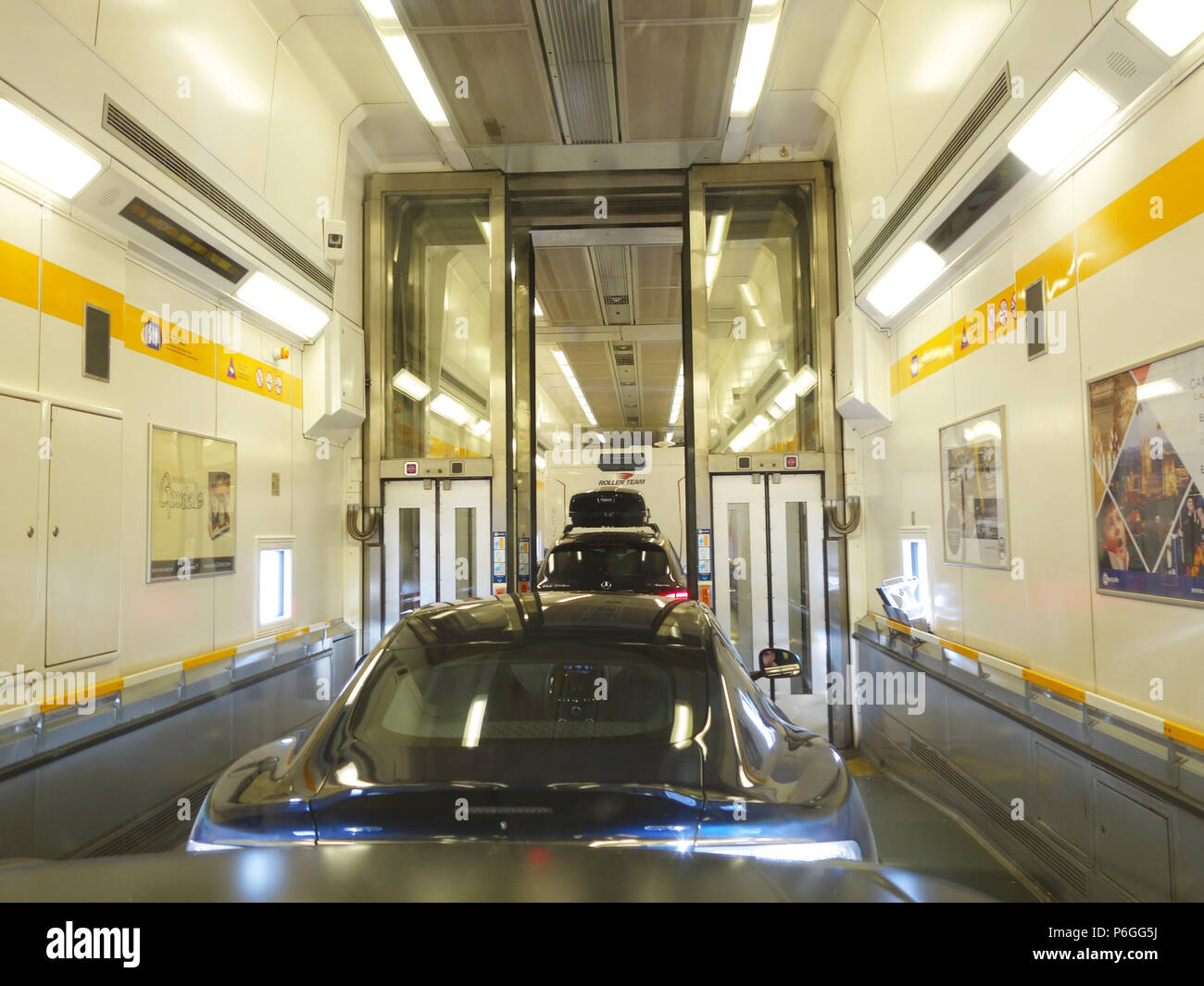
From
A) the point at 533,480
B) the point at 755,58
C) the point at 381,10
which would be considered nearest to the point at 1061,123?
the point at 755,58

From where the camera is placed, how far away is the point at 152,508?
390cm

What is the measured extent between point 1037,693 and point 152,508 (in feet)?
13.8

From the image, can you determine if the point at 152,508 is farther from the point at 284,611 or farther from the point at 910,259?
the point at 910,259

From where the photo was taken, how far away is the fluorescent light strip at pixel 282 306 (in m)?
4.75

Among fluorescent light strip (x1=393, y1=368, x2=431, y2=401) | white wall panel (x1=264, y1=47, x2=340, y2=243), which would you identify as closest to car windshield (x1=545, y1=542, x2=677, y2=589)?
fluorescent light strip (x1=393, y1=368, x2=431, y2=401)

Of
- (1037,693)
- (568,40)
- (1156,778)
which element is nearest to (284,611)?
(568,40)

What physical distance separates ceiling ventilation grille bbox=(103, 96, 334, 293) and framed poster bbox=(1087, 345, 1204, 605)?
420cm

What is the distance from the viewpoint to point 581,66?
498 centimetres

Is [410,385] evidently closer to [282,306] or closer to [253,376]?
[282,306]

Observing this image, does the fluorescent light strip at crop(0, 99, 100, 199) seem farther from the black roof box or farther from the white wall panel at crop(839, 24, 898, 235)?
the black roof box

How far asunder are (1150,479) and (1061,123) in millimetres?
1425

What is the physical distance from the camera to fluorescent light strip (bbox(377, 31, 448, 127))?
4.84 m

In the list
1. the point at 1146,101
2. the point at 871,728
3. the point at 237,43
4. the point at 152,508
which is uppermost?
the point at 237,43

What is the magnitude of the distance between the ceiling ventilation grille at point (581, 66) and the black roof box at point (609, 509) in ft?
20.2
